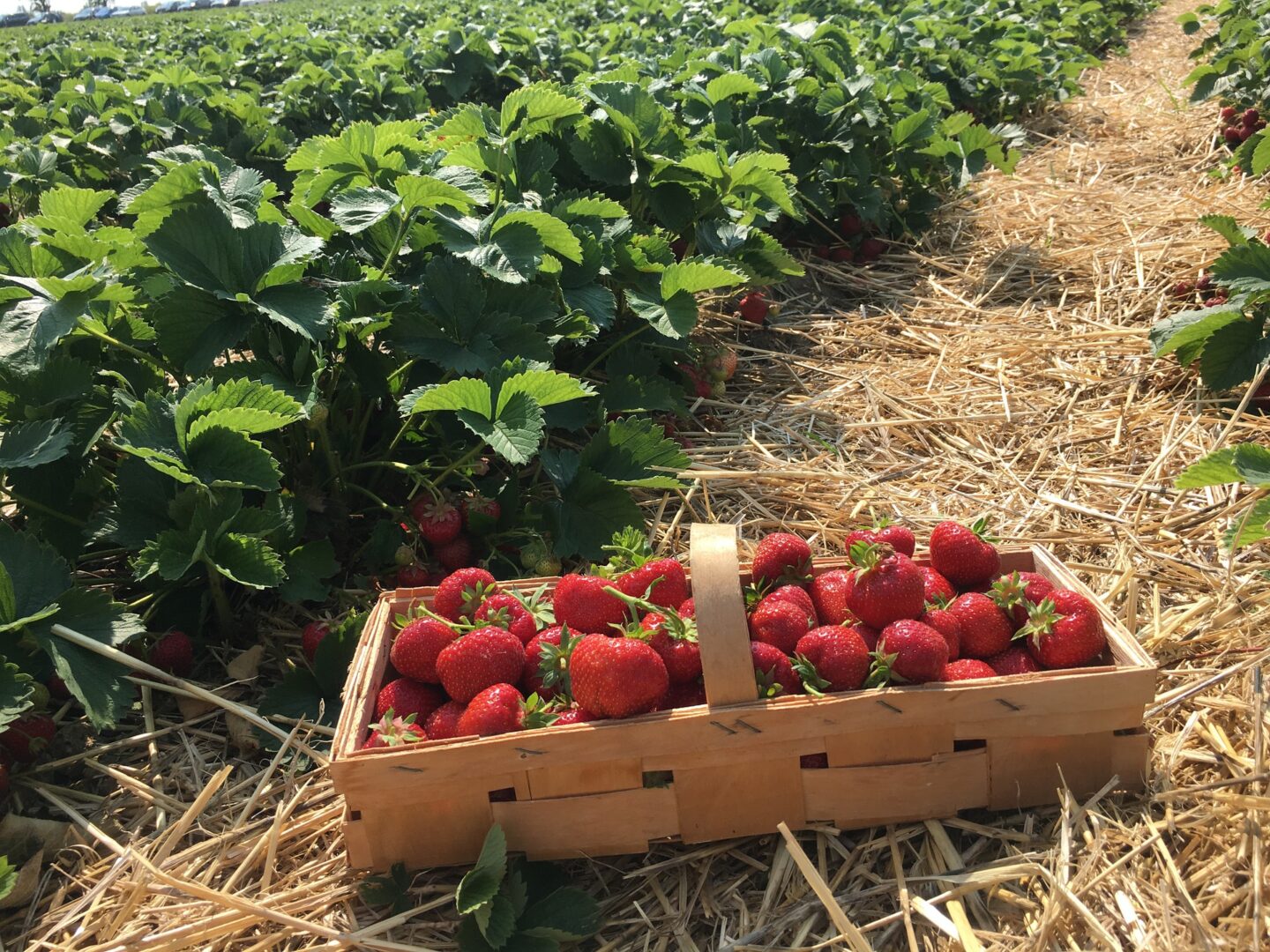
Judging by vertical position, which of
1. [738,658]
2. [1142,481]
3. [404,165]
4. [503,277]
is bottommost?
[1142,481]

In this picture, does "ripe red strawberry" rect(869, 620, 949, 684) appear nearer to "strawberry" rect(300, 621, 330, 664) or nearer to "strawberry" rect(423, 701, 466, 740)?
"strawberry" rect(423, 701, 466, 740)

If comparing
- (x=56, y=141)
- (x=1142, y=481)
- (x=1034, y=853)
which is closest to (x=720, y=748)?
(x=1034, y=853)

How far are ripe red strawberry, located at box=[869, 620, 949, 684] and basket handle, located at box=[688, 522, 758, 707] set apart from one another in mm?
210

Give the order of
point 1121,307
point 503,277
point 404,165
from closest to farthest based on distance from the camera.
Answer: point 503,277, point 404,165, point 1121,307

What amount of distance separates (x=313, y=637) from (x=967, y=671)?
1.34 m

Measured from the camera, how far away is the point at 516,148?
10.3ft

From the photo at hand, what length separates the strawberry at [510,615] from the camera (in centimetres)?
180

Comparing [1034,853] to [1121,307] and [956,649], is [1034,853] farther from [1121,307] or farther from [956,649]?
[1121,307]

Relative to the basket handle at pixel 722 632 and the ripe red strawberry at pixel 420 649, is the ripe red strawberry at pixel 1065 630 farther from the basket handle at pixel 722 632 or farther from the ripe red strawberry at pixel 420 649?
the ripe red strawberry at pixel 420 649

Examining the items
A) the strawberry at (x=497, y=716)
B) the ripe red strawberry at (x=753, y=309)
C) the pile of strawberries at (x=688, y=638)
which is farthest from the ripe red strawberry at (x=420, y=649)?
the ripe red strawberry at (x=753, y=309)

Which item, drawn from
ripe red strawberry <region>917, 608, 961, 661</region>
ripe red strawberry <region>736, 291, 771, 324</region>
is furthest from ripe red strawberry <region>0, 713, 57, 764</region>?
ripe red strawberry <region>736, 291, 771, 324</region>

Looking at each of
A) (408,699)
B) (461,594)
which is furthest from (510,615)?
(408,699)

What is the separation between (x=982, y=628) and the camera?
1.74 metres

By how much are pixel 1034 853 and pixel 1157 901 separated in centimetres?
18
